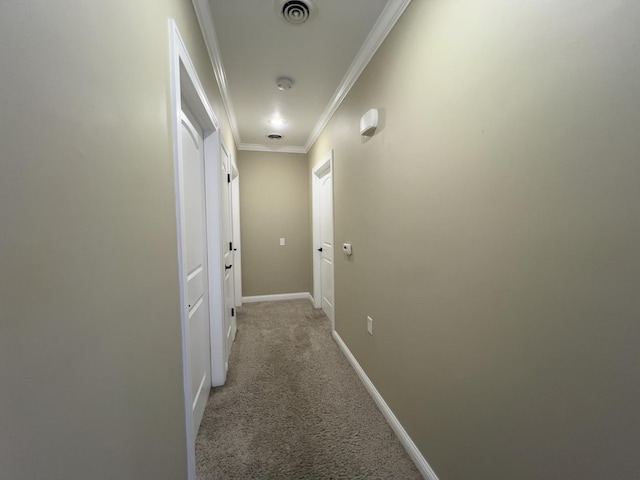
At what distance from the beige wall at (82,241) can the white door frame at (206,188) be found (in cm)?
12

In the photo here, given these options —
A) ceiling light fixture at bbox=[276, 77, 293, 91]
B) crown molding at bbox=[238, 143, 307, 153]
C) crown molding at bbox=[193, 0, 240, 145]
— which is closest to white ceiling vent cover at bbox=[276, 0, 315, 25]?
crown molding at bbox=[193, 0, 240, 145]

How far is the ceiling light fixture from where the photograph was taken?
2145mm

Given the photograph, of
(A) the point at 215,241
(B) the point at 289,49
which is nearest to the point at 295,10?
(B) the point at 289,49

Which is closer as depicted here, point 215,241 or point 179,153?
point 179,153

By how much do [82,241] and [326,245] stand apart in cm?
295

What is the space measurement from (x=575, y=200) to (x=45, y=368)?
123 cm

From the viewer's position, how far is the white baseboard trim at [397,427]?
1.30 metres

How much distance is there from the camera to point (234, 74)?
2068 millimetres

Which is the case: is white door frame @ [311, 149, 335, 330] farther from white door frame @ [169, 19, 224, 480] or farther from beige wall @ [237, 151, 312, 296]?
white door frame @ [169, 19, 224, 480]

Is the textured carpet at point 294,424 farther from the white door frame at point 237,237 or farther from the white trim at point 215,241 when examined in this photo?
Result: the white door frame at point 237,237

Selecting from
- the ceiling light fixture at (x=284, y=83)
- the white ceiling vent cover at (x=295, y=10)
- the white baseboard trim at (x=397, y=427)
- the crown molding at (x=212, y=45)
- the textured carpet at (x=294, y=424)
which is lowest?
the textured carpet at (x=294, y=424)

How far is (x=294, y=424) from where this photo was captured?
1.65 m

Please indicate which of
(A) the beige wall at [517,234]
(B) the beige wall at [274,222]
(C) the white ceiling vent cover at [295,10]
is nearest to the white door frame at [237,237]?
(B) the beige wall at [274,222]

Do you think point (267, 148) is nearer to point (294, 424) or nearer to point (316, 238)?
point (316, 238)
